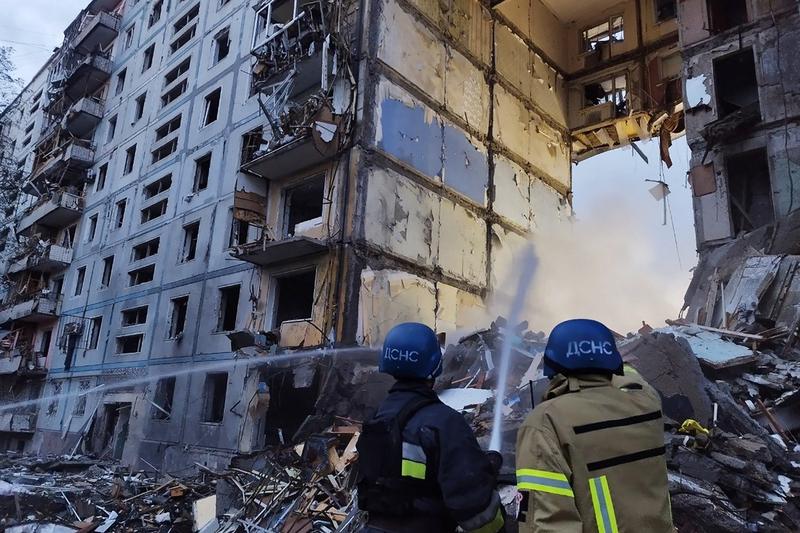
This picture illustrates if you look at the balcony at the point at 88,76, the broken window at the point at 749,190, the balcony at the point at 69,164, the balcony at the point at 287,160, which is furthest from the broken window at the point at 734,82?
the balcony at the point at 88,76

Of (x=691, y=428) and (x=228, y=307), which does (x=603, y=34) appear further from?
(x=691, y=428)

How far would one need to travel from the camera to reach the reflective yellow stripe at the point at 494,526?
2449 mm

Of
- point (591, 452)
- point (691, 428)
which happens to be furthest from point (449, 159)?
point (591, 452)

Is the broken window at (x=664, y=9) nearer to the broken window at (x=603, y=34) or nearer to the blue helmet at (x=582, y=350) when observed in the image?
the broken window at (x=603, y=34)

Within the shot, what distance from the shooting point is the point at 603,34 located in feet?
80.4

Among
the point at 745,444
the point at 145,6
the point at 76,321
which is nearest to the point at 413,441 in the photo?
the point at 745,444

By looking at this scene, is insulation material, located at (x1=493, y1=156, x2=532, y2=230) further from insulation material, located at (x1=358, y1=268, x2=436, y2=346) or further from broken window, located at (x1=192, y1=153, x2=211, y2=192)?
broken window, located at (x1=192, y1=153, x2=211, y2=192)

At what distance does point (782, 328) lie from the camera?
9.33m

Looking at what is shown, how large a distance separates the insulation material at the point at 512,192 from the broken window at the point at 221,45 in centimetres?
1173

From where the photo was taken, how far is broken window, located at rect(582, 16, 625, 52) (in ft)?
75.9

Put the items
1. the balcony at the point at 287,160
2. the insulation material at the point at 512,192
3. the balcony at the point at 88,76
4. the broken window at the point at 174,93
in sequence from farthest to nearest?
the balcony at the point at 88,76, the broken window at the point at 174,93, the insulation material at the point at 512,192, the balcony at the point at 287,160

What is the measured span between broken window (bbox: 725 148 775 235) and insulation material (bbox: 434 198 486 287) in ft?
24.5

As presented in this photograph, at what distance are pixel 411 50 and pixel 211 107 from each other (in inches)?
344

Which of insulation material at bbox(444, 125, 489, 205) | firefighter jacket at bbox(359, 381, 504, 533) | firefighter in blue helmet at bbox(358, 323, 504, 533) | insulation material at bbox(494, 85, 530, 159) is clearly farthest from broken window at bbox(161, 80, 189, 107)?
firefighter jacket at bbox(359, 381, 504, 533)
